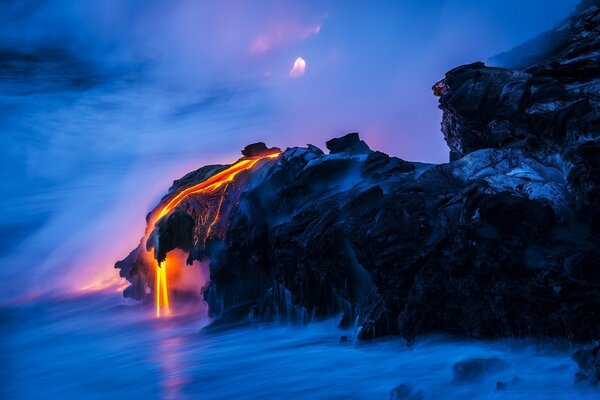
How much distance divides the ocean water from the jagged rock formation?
36 centimetres

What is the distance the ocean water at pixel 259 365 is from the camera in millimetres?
4809

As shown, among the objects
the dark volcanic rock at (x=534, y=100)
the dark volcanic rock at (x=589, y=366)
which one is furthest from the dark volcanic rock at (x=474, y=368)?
the dark volcanic rock at (x=534, y=100)

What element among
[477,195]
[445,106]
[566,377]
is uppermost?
[445,106]

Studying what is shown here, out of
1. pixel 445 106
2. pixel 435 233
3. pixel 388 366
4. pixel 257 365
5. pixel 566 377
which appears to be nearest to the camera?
pixel 566 377

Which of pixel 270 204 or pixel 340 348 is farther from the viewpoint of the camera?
pixel 270 204

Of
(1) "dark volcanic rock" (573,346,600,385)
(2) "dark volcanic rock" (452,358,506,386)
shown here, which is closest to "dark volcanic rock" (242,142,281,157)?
(2) "dark volcanic rock" (452,358,506,386)

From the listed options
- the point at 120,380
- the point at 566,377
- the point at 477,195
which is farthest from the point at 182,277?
the point at 566,377

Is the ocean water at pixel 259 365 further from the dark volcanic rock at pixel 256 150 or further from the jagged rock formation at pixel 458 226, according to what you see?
the dark volcanic rock at pixel 256 150

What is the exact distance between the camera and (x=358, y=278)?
24.3ft

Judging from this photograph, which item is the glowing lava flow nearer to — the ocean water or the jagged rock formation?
the ocean water

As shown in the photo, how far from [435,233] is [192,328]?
543cm

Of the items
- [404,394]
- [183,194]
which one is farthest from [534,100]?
[183,194]

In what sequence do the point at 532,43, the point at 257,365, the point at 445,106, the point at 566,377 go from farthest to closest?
the point at 532,43
the point at 445,106
the point at 257,365
the point at 566,377

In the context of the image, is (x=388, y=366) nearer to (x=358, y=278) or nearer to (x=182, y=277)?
(x=358, y=278)
